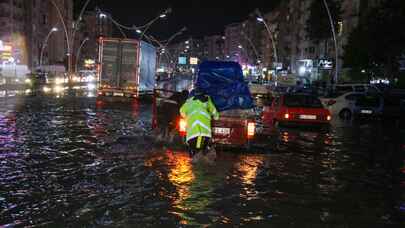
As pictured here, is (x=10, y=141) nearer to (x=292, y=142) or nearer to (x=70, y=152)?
(x=70, y=152)

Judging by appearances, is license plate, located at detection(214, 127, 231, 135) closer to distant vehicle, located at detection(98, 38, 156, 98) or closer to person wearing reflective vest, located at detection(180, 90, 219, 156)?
person wearing reflective vest, located at detection(180, 90, 219, 156)

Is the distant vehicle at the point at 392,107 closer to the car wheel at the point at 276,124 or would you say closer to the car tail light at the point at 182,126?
the car wheel at the point at 276,124

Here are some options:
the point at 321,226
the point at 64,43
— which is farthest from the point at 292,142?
the point at 64,43

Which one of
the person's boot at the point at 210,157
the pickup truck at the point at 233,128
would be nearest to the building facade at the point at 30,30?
the pickup truck at the point at 233,128

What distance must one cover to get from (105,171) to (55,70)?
86.3 meters

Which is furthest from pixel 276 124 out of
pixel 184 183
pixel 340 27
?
pixel 340 27

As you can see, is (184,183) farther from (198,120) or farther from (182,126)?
(182,126)

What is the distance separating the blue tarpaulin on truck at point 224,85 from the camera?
48.8 ft

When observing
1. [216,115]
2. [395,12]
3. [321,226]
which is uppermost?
[395,12]

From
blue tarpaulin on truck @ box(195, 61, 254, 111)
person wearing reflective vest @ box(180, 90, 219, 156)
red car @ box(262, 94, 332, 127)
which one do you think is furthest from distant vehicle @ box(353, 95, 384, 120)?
person wearing reflective vest @ box(180, 90, 219, 156)

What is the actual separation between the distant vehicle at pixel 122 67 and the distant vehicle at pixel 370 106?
12.4 metres

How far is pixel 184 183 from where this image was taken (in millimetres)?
10414

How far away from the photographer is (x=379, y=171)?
13086 millimetres

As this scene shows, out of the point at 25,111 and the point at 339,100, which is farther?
the point at 339,100
